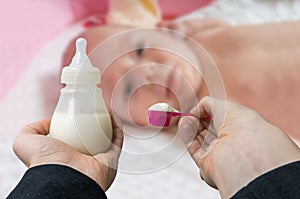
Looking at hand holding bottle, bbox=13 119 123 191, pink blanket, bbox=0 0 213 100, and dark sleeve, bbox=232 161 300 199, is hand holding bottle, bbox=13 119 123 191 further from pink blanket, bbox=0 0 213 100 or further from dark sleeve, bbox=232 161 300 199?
pink blanket, bbox=0 0 213 100

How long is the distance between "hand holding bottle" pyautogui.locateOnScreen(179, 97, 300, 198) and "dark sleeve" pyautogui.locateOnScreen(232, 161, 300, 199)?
26mm

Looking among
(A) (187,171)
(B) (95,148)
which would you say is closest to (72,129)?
(B) (95,148)

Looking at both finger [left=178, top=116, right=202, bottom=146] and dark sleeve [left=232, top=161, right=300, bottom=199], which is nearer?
dark sleeve [left=232, top=161, right=300, bottom=199]

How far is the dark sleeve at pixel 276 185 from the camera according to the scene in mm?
492

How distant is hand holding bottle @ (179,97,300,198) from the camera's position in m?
0.56

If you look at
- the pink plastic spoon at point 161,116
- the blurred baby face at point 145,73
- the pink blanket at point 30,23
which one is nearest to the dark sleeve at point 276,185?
the pink plastic spoon at point 161,116

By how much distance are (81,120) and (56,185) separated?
0.09 m

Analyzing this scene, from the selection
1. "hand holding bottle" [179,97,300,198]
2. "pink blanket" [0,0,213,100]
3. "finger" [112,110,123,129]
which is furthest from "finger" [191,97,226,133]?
"pink blanket" [0,0,213,100]

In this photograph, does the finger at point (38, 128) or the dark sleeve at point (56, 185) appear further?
the finger at point (38, 128)

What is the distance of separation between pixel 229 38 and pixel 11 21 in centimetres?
62

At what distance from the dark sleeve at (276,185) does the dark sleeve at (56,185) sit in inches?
6.2

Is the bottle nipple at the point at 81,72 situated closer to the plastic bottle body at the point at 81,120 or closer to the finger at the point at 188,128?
the plastic bottle body at the point at 81,120

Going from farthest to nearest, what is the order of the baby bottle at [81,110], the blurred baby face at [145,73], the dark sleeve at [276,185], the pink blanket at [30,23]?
the pink blanket at [30,23], the blurred baby face at [145,73], the baby bottle at [81,110], the dark sleeve at [276,185]

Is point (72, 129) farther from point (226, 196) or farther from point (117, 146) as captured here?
point (226, 196)
